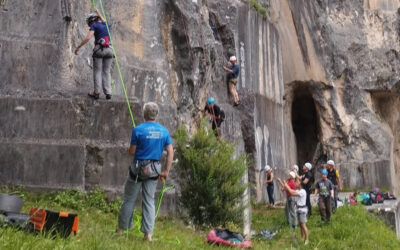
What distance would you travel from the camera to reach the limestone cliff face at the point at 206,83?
782 cm

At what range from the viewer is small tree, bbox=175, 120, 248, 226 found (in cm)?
852

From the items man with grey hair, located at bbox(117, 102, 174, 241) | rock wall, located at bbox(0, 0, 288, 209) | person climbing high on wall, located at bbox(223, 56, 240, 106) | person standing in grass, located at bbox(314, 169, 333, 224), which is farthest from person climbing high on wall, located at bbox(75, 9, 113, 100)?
person climbing high on wall, located at bbox(223, 56, 240, 106)

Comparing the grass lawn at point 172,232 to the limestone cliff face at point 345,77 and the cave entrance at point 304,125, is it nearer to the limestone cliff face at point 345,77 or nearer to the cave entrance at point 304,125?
the limestone cliff face at point 345,77

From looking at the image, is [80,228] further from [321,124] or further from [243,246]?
[321,124]

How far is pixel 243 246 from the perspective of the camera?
21.9 feet

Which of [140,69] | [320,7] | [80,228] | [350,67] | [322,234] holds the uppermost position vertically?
[320,7]

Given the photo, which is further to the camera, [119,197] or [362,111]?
[362,111]

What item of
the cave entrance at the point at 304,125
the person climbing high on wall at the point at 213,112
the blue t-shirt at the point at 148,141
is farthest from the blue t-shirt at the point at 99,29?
the cave entrance at the point at 304,125

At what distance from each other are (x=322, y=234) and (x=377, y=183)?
10.9m

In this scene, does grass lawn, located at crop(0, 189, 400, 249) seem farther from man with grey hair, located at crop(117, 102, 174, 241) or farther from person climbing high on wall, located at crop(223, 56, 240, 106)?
person climbing high on wall, located at crop(223, 56, 240, 106)

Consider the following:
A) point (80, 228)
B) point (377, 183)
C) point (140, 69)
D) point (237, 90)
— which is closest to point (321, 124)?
point (377, 183)

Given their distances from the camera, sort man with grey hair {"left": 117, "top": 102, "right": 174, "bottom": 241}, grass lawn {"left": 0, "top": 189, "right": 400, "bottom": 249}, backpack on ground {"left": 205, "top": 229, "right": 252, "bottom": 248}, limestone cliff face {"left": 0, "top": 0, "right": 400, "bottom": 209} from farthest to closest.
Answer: limestone cliff face {"left": 0, "top": 0, "right": 400, "bottom": 209}
backpack on ground {"left": 205, "top": 229, "right": 252, "bottom": 248}
man with grey hair {"left": 117, "top": 102, "right": 174, "bottom": 241}
grass lawn {"left": 0, "top": 189, "right": 400, "bottom": 249}

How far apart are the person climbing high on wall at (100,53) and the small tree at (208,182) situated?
158 cm

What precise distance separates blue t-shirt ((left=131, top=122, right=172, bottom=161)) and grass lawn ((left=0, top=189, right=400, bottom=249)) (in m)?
0.95
